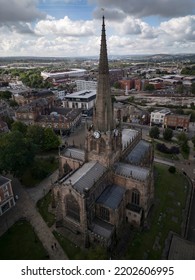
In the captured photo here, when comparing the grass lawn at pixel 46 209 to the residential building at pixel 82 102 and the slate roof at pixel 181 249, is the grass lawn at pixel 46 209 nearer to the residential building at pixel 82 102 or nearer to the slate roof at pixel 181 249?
the slate roof at pixel 181 249

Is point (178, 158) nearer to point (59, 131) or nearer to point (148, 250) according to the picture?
point (148, 250)

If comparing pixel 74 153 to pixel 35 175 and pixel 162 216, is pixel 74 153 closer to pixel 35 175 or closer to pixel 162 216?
pixel 35 175

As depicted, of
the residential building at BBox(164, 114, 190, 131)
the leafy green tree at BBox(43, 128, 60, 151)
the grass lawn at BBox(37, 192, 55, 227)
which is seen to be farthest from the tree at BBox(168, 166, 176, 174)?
the residential building at BBox(164, 114, 190, 131)

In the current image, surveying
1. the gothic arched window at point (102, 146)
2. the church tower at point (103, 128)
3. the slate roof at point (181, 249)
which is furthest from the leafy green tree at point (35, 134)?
the slate roof at point (181, 249)

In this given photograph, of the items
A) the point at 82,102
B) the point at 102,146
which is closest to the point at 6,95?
the point at 82,102

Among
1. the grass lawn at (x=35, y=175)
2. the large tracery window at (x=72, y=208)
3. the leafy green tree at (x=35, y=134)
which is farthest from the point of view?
the leafy green tree at (x=35, y=134)
